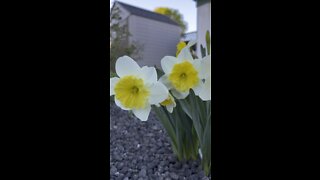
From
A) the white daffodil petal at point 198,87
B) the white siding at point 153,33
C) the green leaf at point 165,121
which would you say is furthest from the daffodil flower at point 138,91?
the white siding at point 153,33

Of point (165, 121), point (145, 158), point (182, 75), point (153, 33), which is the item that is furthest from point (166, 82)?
point (153, 33)

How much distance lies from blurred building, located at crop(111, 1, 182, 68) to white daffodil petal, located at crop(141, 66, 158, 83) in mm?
1999

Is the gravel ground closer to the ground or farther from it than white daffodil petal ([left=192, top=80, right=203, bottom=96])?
closer to the ground

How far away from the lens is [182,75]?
25.5 inches

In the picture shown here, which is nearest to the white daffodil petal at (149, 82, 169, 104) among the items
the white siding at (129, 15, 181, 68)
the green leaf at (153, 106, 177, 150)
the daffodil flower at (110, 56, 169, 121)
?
the daffodil flower at (110, 56, 169, 121)

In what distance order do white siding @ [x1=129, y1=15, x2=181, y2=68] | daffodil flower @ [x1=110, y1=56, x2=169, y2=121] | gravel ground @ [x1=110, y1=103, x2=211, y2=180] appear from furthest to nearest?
white siding @ [x1=129, y1=15, x2=181, y2=68] → gravel ground @ [x1=110, y1=103, x2=211, y2=180] → daffodil flower @ [x1=110, y1=56, x2=169, y2=121]

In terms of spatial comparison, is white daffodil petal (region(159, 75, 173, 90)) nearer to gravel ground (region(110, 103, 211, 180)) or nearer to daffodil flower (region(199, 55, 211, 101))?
daffodil flower (region(199, 55, 211, 101))

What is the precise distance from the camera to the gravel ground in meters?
0.97

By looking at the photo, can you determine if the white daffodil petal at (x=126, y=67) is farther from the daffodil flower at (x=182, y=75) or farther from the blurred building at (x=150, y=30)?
the blurred building at (x=150, y=30)

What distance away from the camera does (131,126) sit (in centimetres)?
168

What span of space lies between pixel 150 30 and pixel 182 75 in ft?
10.2
